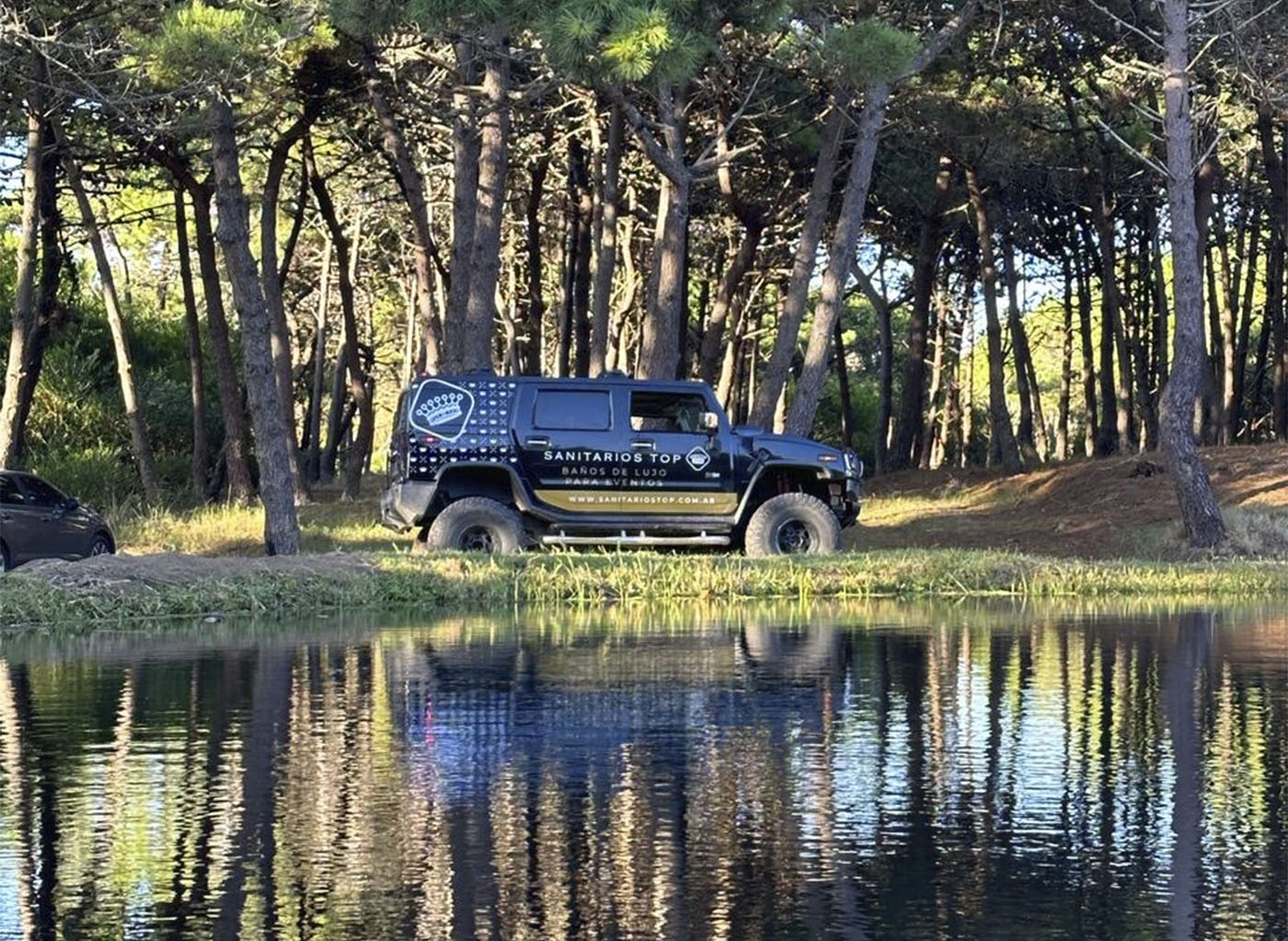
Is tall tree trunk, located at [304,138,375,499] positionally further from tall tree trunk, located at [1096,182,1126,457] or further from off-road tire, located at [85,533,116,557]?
tall tree trunk, located at [1096,182,1126,457]

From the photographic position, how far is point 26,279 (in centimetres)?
3228

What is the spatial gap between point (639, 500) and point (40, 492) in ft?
26.3

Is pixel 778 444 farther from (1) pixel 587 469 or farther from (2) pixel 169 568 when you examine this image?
(2) pixel 169 568

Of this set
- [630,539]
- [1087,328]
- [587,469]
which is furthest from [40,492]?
[1087,328]

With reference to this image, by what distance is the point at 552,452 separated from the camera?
26891 mm

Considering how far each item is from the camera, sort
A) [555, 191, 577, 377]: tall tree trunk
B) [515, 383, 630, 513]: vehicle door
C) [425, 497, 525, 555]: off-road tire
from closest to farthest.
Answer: [425, 497, 525, 555]: off-road tire, [515, 383, 630, 513]: vehicle door, [555, 191, 577, 377]: tall tree trunk

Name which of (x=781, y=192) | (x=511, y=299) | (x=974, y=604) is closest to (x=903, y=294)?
(x=511, y=299)

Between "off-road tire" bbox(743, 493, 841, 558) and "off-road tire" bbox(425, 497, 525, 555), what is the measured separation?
113 inches

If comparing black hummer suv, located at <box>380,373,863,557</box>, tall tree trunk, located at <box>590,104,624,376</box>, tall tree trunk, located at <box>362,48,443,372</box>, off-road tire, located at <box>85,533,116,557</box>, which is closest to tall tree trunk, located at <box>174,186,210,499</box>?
tall tree trunk, located at <box>362,48,443,372</box>

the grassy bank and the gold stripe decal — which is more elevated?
the gold stripe decal

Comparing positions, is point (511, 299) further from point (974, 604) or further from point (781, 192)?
point (974, 604)

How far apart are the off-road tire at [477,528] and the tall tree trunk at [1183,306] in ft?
28.4

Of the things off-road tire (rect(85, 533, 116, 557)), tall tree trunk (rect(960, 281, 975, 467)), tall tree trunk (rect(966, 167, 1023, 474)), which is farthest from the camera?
tall tree trunk (rect(960, 281, 975, 467))

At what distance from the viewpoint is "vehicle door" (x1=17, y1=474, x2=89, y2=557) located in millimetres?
28391
